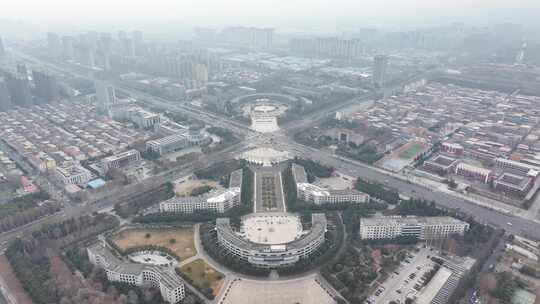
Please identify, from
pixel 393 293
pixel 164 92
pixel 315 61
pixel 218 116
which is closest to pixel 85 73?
pixel 164 92

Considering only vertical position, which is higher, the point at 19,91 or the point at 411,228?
the point at 19,91

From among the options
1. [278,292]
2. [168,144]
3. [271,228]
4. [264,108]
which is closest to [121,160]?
[168,144]

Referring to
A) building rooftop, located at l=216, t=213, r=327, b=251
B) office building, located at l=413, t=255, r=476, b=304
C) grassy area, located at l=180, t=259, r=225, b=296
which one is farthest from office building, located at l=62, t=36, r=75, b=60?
office building, located at l=413, t=255, r=476, b=304

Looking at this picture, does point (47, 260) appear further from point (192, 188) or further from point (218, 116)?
point (218, 116)

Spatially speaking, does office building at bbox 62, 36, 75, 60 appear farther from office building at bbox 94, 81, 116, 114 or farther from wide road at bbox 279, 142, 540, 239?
wide road at bbox 279, 142, 540, 239

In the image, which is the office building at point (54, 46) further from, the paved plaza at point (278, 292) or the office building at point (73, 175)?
the paved plaza at point (278, 292)

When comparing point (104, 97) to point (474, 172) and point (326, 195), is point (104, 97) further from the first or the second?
point (474, 172)
